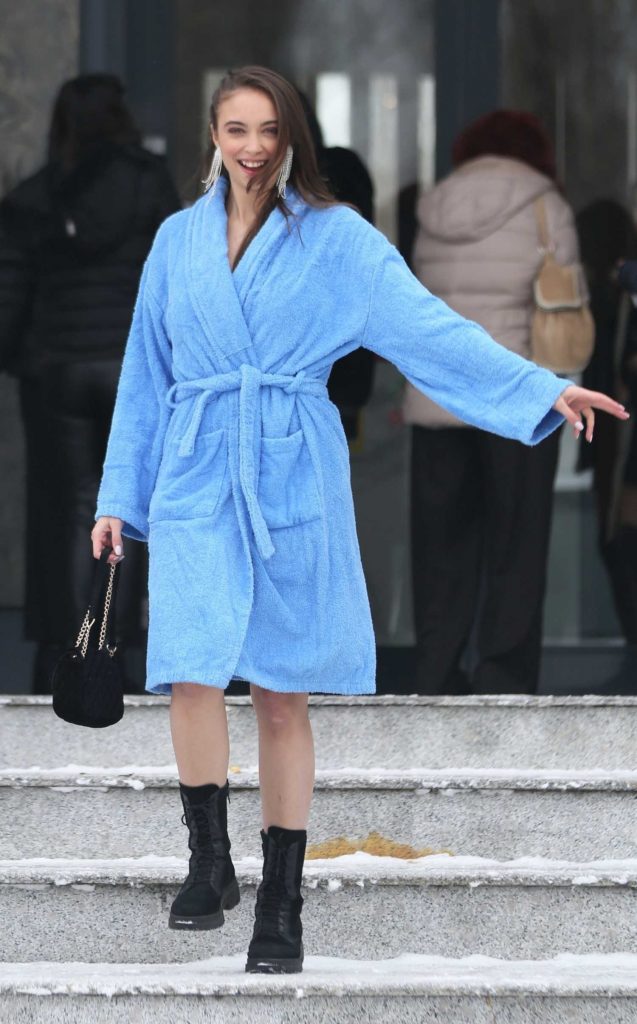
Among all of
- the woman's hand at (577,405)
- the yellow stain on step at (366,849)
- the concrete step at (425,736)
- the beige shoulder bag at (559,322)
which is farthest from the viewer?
the beige shoulder bag at (559,322)

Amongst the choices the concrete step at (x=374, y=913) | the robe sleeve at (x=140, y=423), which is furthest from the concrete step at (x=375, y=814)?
the robe sleeve at (x=140, y=423)

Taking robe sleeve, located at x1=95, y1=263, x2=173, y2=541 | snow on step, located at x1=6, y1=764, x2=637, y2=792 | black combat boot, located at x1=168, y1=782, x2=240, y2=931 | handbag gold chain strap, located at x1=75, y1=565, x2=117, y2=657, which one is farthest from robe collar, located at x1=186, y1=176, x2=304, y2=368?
snow on step, located at x1=6, y1=764, x2=637, y2=792

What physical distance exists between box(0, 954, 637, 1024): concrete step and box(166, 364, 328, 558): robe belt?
79 centimetres

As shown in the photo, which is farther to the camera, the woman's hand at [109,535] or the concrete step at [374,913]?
the concrete step at [374,913]

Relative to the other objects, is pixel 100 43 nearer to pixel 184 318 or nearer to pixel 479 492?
pixel 479 492

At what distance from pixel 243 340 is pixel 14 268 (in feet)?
8.18

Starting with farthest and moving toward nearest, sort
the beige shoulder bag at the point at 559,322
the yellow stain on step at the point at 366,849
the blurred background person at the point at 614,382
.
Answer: the blurred background person at the point at 614,382
the beige shoulder bag at the point at 559,322
the yellow stain on step at the point at 366,849

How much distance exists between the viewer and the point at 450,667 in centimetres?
588

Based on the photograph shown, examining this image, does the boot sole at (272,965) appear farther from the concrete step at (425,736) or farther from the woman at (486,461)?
the woman at (486,461)

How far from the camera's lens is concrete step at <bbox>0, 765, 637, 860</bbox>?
14.3 ft

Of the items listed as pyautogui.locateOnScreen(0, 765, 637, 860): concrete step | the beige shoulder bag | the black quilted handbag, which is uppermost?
the beige shoulder bag

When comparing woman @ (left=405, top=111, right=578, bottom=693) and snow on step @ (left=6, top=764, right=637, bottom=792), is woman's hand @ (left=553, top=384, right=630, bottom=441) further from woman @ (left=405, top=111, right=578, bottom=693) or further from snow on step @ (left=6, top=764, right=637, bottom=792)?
woman @ (left=405, top=111, right=578, bottom=693)

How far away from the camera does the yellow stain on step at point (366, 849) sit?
4.32 meters

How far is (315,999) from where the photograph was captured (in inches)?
139
